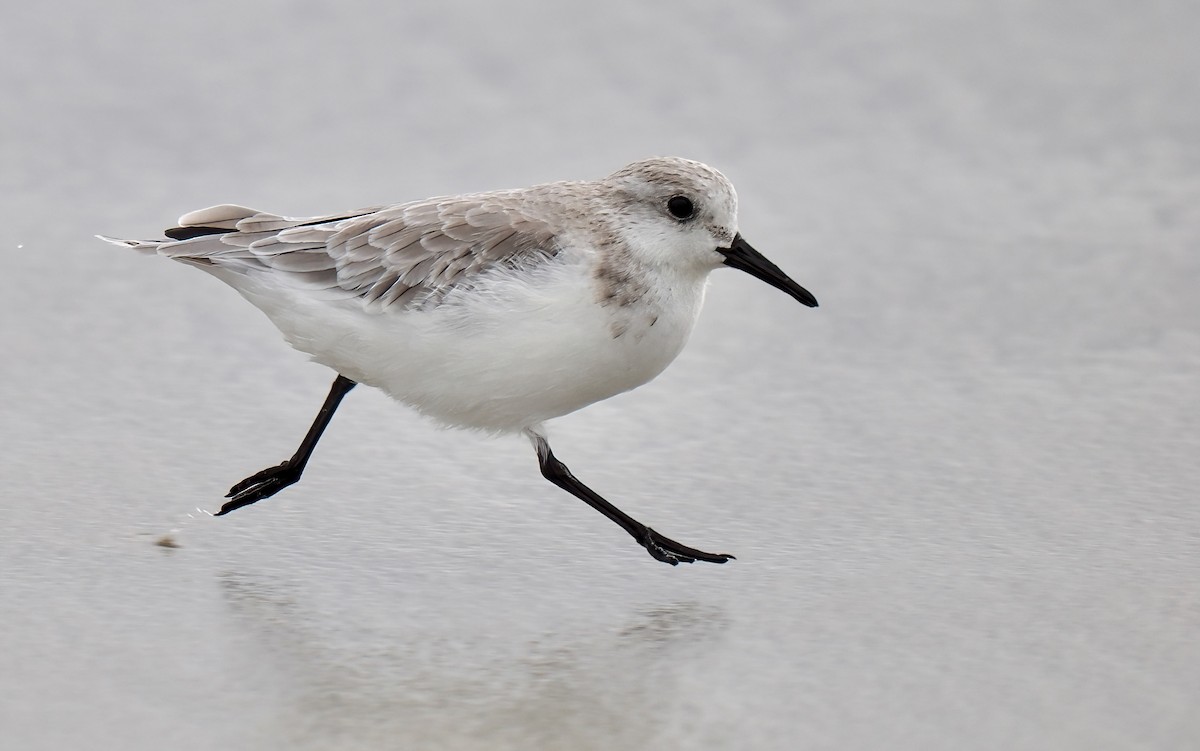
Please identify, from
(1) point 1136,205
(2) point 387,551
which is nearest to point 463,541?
(2) point 387,551

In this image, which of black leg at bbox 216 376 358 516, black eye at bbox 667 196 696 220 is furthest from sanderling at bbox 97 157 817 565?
black leg at bbox 216 376 358 516

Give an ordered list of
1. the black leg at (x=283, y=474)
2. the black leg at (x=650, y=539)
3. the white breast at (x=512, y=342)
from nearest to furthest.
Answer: the white breast at (x=512, y=342)
the black leg at (x=650, y=539)
the black leg at (x=283, y=474)

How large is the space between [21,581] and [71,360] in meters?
2.19

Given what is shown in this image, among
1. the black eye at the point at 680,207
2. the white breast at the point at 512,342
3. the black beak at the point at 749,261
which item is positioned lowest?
the white breast at the point at 512,342

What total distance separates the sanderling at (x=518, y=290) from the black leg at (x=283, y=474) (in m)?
0.28

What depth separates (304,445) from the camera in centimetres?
534

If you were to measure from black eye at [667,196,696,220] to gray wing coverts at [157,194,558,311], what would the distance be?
387 mm

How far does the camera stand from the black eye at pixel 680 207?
488 cm

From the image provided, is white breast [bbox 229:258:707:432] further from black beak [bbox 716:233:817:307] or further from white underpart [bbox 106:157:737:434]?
black beak [bbox 716:233:817:307]

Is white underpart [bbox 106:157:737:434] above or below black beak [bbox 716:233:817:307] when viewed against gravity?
below

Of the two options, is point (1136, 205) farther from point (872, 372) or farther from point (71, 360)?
point (71, 360)

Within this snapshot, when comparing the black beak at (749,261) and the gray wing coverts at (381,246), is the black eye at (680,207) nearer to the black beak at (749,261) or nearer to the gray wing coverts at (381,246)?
the black beak at (749,261)

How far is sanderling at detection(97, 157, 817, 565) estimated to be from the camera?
4730mm

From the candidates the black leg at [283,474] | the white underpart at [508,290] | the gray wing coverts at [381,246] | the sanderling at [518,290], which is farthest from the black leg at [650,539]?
the black leg at [283,474]
